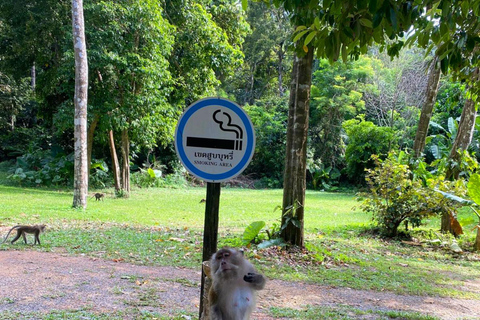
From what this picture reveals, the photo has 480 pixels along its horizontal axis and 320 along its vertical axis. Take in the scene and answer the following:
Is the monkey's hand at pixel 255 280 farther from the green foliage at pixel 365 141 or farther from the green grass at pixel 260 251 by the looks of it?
the green foliage at pixel 365 141

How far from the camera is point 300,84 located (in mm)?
7469

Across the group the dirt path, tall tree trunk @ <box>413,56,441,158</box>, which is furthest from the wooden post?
tall tree trunk @ <box>413,56,441,158</box>

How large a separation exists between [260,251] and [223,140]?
466cm

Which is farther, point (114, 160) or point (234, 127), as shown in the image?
point (114, 160)

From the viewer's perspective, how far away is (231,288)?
10.4 ft

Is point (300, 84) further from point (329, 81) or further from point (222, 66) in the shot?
point (329, 81)

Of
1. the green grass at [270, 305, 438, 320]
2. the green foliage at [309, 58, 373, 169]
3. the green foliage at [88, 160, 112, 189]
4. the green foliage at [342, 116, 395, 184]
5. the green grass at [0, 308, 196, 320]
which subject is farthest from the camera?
the green foliage at [309, 58, 373, 169]

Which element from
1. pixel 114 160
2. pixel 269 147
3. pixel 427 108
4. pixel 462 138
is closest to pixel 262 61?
pixel 269 147

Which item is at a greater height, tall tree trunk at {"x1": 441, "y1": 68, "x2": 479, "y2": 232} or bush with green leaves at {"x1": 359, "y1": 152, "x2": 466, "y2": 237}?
tall tree trunk at {"x1": 441, "y1": 68, "x2": 479, "y2": 232}

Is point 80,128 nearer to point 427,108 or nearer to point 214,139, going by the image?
point 427,108

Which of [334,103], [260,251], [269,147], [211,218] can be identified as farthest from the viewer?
[269,147]

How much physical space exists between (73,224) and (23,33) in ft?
33.9

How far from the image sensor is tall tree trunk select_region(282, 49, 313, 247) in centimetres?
746

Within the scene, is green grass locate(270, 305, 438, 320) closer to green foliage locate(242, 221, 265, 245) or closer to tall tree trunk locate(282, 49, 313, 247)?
tall tree trunk locate(282, 49, 313, 247)
